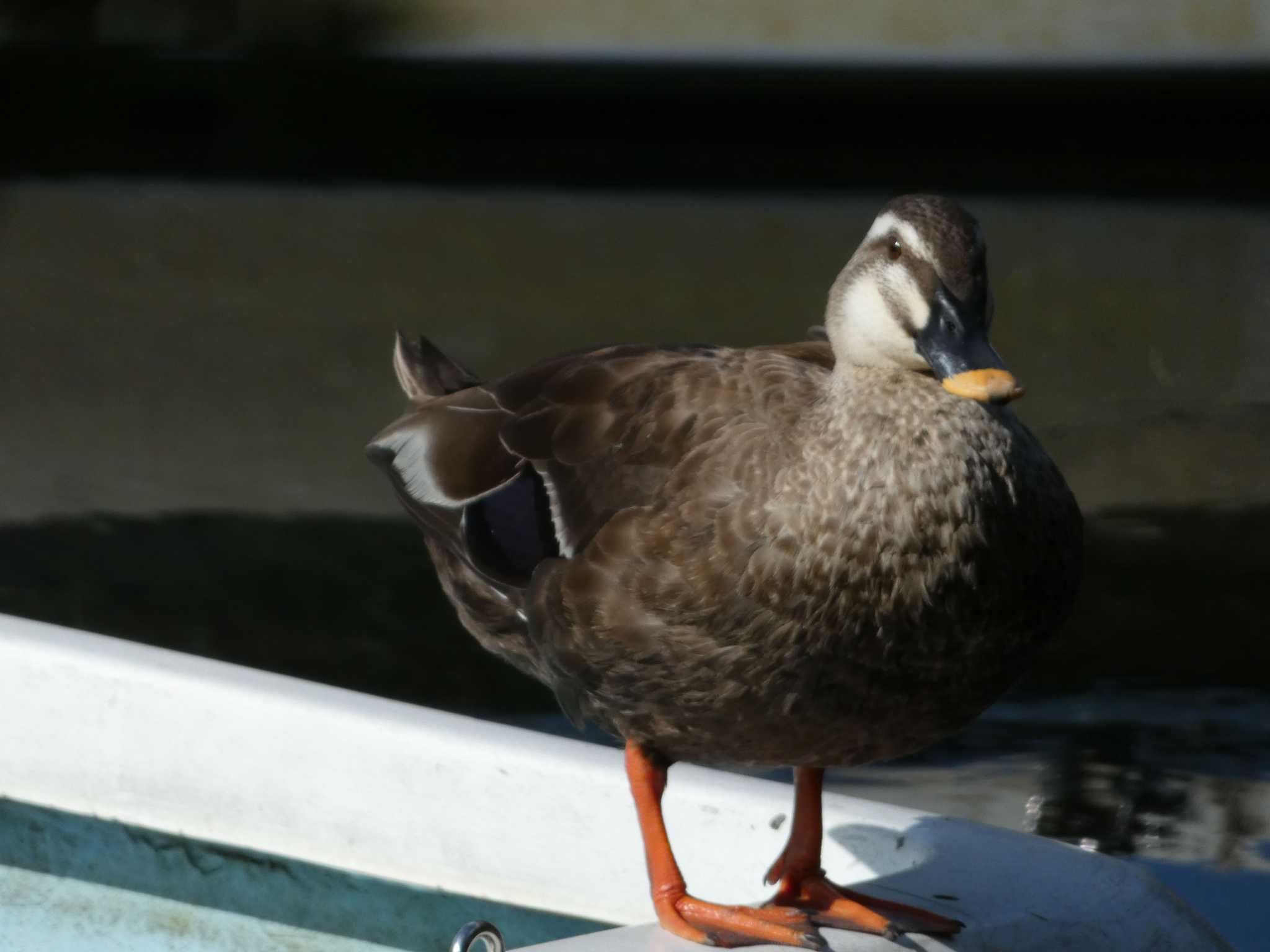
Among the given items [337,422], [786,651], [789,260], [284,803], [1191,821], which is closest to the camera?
[786,651]

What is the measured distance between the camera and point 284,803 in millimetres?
Answer: 2686

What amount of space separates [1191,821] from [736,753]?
1700 millimetres

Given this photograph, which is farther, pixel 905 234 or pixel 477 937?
pixel 477 937

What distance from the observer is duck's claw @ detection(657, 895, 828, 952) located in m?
2.19

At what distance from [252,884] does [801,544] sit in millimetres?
1195

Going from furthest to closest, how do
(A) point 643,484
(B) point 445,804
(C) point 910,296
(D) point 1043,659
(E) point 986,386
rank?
(D) point 1043,659
(B) point 445,804
(A) point 643,484
(C) point 910,296
(E) point 986,386

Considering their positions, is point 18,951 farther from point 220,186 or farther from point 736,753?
point 220,186

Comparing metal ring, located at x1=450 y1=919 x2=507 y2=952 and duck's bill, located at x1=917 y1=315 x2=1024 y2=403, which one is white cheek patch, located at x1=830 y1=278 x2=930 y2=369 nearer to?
duck's bill, located at x1=917 y1=315 x2=1024 y2=403

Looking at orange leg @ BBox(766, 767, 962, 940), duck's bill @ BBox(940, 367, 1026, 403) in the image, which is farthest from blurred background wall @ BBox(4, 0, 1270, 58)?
duck's bill @ BBox(940, 367, 1026, 403)

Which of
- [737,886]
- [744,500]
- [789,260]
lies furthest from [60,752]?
[789,260]

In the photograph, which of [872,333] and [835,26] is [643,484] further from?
[835,26]

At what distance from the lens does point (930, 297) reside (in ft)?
6.09

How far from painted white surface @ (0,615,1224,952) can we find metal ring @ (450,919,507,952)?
33cm

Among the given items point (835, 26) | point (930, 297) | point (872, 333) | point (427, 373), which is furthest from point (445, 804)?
point (835, 26)
